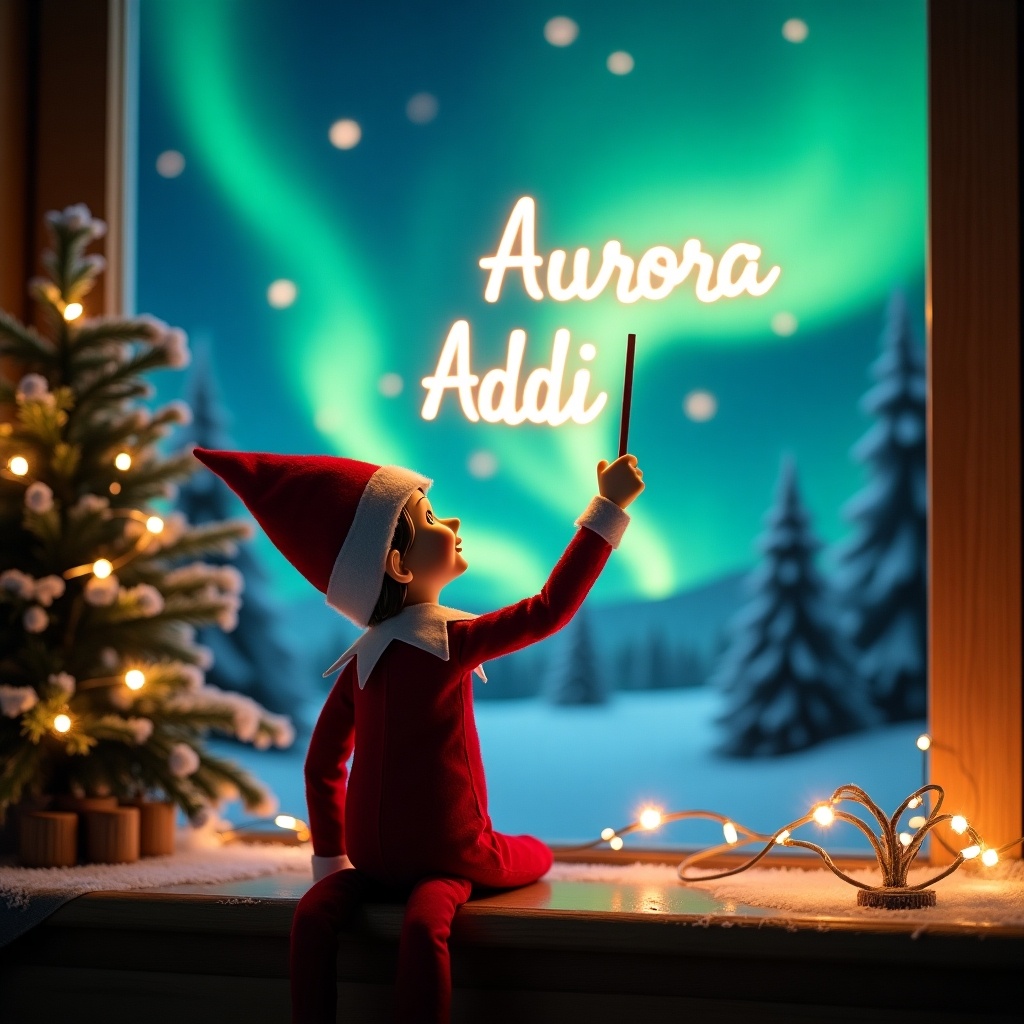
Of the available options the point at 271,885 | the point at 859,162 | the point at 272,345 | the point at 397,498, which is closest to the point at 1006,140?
the point at 859,162

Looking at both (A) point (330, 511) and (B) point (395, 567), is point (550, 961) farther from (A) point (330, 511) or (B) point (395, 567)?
(A) point (330, 511)

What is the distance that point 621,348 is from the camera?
205cm

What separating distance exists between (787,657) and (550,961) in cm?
74

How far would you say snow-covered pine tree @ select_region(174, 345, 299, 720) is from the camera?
2.23 m

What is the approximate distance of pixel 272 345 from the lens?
224 cm

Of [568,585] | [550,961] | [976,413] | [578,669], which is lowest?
[550,961]

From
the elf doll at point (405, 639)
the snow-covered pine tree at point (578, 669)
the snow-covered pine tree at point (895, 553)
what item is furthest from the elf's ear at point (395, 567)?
the snow-covered pine tree at point (895, 553)

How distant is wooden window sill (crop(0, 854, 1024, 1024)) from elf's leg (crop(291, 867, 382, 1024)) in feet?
0.18

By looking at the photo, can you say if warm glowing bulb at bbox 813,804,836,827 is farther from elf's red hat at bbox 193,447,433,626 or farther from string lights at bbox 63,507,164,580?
string lights at bbox 63,507,164,580

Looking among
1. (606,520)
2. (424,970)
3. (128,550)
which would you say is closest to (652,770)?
(606,520)

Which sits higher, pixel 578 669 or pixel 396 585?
pixel 396 585

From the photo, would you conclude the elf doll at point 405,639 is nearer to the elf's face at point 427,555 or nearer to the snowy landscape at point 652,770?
the elf's face at point 427,555

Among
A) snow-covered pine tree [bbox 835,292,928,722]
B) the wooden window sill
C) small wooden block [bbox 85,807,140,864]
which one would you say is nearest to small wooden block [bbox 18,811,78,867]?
small wooden block [bbox 85,807,140,864]

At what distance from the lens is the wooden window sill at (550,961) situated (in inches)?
54.9
